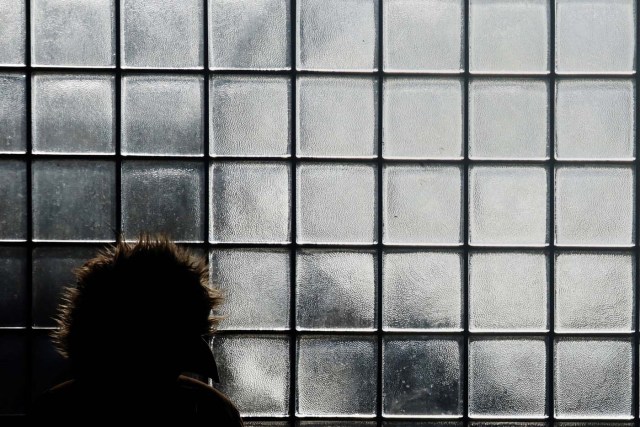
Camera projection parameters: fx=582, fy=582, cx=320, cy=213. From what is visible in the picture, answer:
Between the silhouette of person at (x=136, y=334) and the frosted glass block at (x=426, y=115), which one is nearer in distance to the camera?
the silhouette of person at (x=136, y=334)

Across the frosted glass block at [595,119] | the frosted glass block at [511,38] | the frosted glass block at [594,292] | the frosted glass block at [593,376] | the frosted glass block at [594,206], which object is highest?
the frosted glass block at [511,38]

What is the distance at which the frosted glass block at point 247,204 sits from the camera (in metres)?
1.58

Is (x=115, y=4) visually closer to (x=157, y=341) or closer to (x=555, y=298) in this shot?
(x=157, y=341)

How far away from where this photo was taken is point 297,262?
1592 mm

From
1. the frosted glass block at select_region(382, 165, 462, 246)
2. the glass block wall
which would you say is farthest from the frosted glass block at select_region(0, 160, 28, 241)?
the frosted glass block at select_region(382, 165, 462, 246)

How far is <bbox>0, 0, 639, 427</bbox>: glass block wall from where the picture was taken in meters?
1.58

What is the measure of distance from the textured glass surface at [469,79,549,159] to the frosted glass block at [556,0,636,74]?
10 centimetres

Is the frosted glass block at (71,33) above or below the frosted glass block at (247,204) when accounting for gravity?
above

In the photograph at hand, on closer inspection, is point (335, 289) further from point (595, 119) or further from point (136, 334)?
point (595, 119)

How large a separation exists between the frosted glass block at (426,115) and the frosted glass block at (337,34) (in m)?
0.11

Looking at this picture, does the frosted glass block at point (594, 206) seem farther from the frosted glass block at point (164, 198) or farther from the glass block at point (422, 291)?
the frosted glass block at point (164, 198)

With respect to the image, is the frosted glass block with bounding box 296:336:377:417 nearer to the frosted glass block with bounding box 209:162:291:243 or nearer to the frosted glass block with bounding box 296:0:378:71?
the frosted glass block with bounding box 209:162:291:243

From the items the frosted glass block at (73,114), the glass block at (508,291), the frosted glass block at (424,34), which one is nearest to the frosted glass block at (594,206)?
the glass block at (508,291)

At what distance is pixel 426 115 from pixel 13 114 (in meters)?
1.12
